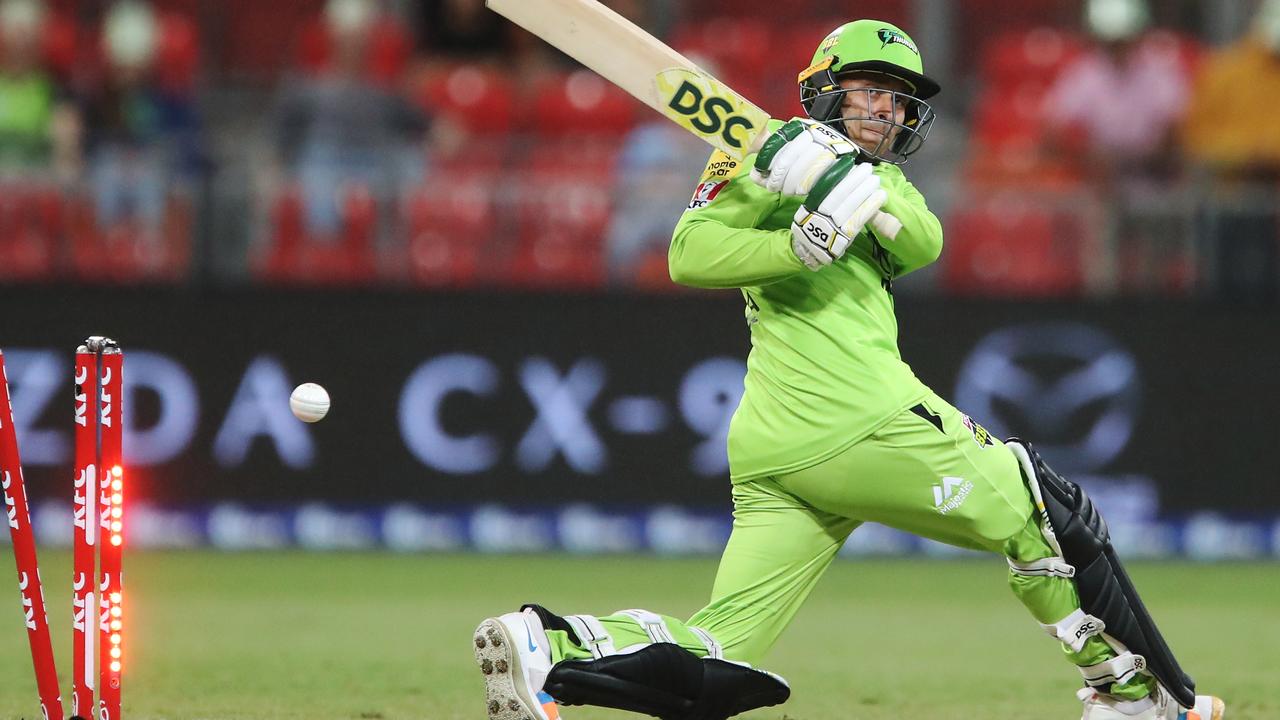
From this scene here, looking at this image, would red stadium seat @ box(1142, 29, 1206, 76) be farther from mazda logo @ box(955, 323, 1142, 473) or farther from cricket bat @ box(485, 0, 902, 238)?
cricket bat @ box(485, 0, 902, 238)

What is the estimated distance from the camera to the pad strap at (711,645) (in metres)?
4.55

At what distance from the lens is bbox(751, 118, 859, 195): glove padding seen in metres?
4.55

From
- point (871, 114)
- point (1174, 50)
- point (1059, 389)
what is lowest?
point (1059, 389)

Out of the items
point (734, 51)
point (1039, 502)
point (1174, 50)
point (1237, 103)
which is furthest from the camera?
point (734, 51)

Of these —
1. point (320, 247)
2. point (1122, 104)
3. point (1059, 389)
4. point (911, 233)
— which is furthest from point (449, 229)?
point (911, 233)

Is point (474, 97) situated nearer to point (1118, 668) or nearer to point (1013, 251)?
point (1013, 251)

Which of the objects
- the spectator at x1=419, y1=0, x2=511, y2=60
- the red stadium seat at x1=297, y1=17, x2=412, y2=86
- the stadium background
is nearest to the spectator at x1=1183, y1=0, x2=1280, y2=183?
the stadium background

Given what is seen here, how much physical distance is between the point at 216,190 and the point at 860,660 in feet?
15.8

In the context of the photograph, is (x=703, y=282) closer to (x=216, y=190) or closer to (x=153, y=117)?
(x=216, y=190)

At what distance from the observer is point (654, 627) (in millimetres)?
4555

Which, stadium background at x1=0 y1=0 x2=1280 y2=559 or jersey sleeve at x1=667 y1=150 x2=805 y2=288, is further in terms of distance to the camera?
stadium background at x1=0 y1=0 x2=1280 y2=559

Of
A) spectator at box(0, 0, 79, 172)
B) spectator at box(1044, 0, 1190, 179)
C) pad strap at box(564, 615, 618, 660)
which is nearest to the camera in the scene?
pad strap at box(564, 615, 618, 660)

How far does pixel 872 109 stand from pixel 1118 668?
1.66 meters

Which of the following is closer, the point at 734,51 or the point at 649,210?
the point at 649,210
